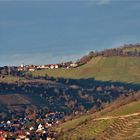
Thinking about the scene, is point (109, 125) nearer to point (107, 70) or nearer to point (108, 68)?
point (108, 68)

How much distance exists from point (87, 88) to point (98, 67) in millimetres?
6707

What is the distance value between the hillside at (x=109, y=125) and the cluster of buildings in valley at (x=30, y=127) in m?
1.98

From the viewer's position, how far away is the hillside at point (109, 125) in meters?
81.3

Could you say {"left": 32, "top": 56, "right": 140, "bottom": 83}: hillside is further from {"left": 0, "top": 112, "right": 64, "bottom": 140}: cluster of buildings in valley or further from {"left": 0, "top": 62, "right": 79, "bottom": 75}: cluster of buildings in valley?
{"left": 0, "top": 112, "right": 64, "bottom": 140}: cluster of buildings in valley

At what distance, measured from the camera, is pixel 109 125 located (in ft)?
284

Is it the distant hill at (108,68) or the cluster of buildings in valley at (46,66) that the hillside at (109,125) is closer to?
the distant hill at (108,68)

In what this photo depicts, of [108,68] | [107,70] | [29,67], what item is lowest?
[107,70]

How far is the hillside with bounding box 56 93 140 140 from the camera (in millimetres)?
81312

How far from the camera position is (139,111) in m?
89.3

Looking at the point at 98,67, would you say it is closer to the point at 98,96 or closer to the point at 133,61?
the point at 133,61

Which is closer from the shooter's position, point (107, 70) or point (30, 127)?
point (30, 127)

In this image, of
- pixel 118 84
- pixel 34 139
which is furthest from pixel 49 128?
pixel 118 84

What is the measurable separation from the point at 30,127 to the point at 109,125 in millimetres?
22219

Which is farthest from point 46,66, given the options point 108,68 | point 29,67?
point 108,68
